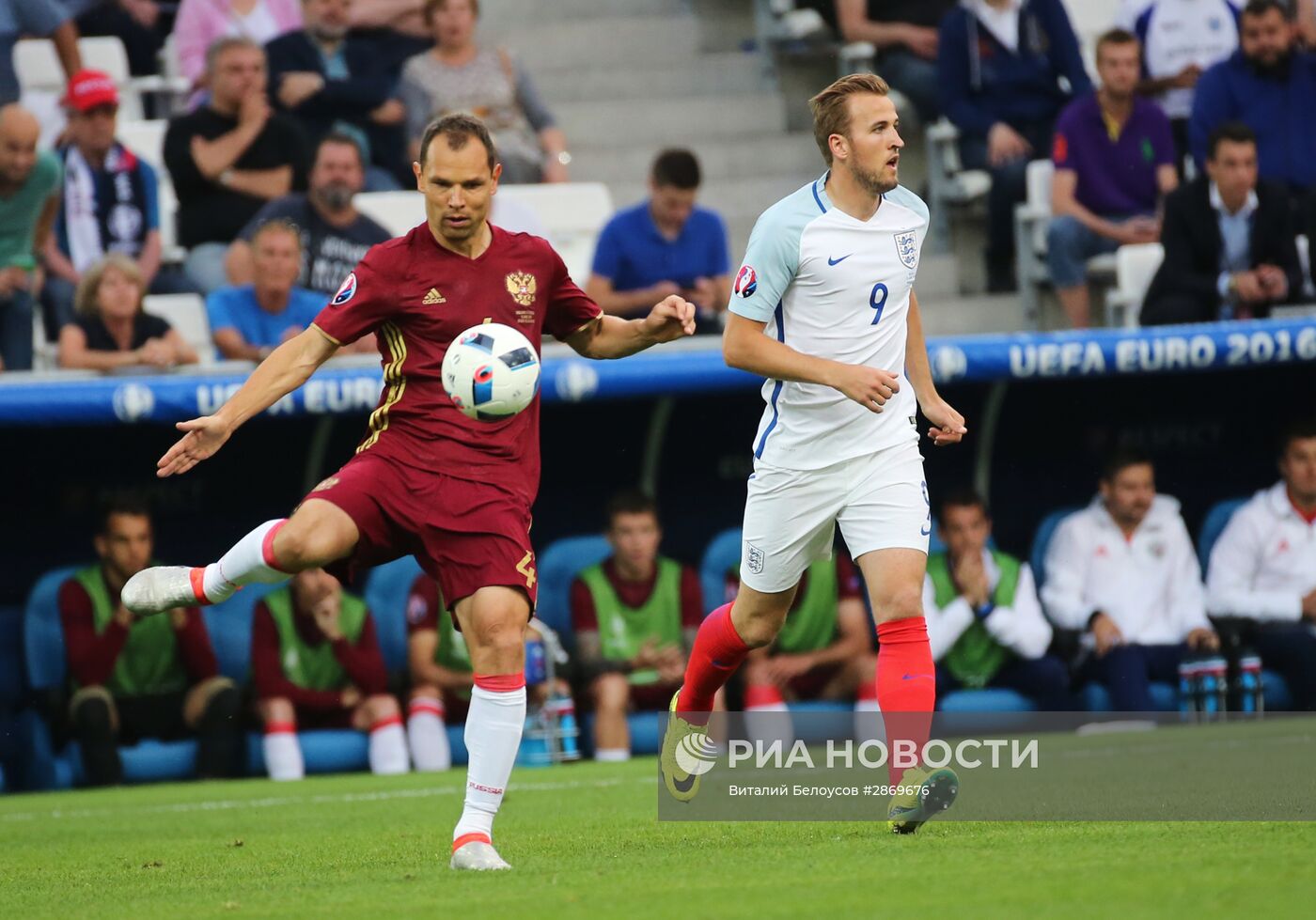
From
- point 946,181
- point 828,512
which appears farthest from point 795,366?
point 946,181

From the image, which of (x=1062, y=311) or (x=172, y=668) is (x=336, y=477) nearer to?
(x=172, y=668)

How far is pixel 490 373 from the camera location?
5730 mm

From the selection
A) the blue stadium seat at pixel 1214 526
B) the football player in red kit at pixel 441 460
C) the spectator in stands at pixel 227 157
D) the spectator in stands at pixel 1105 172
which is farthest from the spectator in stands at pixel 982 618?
the football player in red kit at pixel 441 460

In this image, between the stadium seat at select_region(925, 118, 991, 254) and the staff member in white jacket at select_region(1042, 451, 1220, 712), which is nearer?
the staff member in white jacket at select_region(1042, 451, 1220, 712)

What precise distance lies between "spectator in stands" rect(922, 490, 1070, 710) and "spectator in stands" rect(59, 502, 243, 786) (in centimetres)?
367

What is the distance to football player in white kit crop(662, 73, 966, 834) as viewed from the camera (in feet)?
20.0

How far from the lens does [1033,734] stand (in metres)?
10.5

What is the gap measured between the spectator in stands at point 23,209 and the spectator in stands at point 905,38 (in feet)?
18.5

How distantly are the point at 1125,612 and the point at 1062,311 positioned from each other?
262 cm

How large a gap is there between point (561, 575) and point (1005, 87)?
4800 mm

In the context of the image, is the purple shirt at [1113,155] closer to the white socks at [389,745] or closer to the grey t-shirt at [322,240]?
the grey t-shirt at [322,240]

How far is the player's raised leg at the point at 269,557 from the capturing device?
568 cm

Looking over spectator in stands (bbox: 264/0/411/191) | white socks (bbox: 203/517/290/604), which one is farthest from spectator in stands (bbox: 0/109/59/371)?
white socks (bbox: 203/517/290/604)

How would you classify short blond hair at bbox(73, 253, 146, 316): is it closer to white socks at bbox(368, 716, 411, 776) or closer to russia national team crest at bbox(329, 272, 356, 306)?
white socks at bbox(368, 716, 411, 776)
